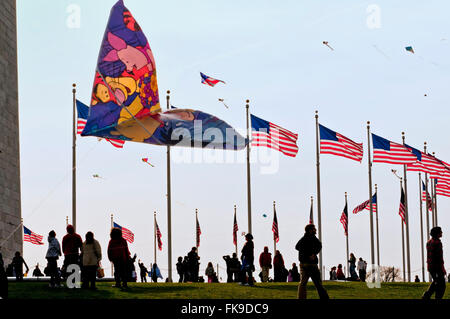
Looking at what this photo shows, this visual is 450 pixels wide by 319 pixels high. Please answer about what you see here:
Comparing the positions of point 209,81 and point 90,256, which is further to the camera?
point 209,81

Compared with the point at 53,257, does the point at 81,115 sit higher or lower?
higher

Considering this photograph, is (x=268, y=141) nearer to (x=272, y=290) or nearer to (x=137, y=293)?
(x=272, y=290)

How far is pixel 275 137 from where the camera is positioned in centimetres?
4219

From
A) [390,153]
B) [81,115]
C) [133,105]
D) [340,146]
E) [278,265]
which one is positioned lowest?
[278,265]

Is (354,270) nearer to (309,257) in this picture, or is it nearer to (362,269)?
(362,269)

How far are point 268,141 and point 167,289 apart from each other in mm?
14738

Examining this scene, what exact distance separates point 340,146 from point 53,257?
18863 millimetres

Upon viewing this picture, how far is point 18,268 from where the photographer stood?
37656 millimetres

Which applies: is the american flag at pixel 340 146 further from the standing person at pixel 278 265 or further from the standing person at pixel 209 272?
the standing person at pixel 209 272

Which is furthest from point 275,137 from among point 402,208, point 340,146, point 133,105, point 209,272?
point 402,208

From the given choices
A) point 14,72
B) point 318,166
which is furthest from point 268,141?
point 14,72

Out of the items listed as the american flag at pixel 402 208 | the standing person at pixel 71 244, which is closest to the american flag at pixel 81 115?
the standing person at pixel 71 244

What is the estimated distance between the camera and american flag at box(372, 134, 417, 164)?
1727 inches

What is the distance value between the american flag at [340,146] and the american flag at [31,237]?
54.2ft
